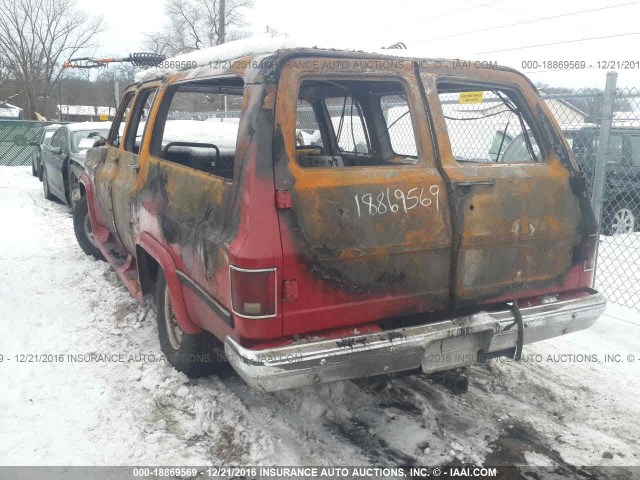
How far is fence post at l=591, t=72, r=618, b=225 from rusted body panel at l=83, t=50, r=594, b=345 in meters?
1.78

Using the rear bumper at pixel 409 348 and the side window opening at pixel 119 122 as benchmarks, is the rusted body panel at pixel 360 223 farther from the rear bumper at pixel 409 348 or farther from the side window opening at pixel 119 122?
the side window opening at pixel 119 122

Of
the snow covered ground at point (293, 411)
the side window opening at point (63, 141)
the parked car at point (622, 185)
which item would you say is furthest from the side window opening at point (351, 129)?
the side window opening at point (63, 141)

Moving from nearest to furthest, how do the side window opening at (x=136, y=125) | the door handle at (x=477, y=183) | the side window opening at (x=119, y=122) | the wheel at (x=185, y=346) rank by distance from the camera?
1. the door handle at (x=477, y=183)
2. the wheel at (x=185, y=346)
3. the side window opening at (x=136, y=125)
4. the side window opening at (x=119, y=122)

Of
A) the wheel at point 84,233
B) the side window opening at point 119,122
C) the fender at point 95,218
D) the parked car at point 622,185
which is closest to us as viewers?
the side window opening at point 119,122

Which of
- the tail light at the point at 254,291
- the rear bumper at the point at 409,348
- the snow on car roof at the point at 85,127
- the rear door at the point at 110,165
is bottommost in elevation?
the rear bumper at the point at 409,348

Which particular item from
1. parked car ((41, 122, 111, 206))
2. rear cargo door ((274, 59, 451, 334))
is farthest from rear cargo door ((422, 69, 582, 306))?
parked car ((41, 122, 111, 206))

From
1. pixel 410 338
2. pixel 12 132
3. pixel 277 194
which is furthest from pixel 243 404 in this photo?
pixel 12 132

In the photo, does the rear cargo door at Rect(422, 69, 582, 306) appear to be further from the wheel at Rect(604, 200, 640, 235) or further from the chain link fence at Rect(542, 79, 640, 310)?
the wheel at Rect(604, 200, 640, 235)

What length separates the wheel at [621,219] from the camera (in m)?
8.16

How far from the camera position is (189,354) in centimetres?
360

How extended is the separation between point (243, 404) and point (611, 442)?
7.26 ft

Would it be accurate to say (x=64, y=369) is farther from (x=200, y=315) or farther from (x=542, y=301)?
(x=542, y=301)

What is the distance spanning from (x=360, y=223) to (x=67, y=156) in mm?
7733

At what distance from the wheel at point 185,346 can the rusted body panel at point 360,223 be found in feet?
0.97
